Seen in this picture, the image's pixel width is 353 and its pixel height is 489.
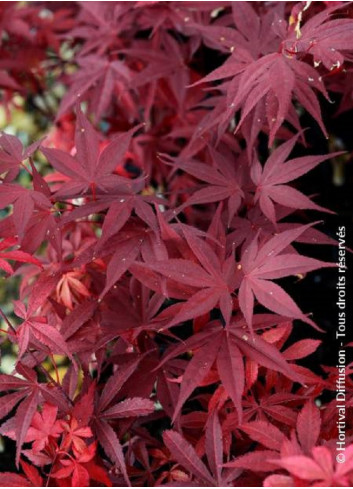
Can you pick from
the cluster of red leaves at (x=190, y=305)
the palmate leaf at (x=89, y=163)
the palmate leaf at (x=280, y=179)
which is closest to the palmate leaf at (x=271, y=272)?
the cluster of red leaves at (x=190, y=305)

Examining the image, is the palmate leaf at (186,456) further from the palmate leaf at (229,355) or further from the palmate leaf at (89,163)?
the palmate leaf at (89,163)

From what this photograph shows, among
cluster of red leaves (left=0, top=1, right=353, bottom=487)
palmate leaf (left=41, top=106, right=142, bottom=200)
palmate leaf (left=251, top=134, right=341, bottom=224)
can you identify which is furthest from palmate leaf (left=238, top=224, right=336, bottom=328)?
palmate leaf (left=41, top=106, right=142, bottom=200)

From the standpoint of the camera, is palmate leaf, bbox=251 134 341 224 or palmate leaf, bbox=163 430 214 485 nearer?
palmate leaf, bbox=163 430 214 485

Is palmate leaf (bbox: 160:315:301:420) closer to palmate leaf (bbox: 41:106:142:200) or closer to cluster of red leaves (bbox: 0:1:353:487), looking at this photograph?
cluster of red leaves (bbox: 0:1:353:487)

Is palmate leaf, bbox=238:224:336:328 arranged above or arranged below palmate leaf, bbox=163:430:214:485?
above

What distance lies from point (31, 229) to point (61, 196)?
0.06m

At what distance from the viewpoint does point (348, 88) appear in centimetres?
102

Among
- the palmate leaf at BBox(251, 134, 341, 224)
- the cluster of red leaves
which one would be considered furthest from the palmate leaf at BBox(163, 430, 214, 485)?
the palmate leaf at BBox(251, 134, 341, 224)

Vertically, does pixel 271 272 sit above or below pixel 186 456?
above

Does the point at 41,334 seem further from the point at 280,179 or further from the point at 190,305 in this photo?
the point at 280,179

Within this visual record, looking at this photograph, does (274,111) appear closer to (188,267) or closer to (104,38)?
(188,267)

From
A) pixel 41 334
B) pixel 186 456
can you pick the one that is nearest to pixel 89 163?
pixel 41 334

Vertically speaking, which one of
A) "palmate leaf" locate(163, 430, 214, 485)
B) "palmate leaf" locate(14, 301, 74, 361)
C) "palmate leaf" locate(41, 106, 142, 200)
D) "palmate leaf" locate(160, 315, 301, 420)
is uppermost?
"palmate leaf" locate(41, 106, 142, 200)

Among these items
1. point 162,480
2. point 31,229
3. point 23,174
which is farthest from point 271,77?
point 23,174
